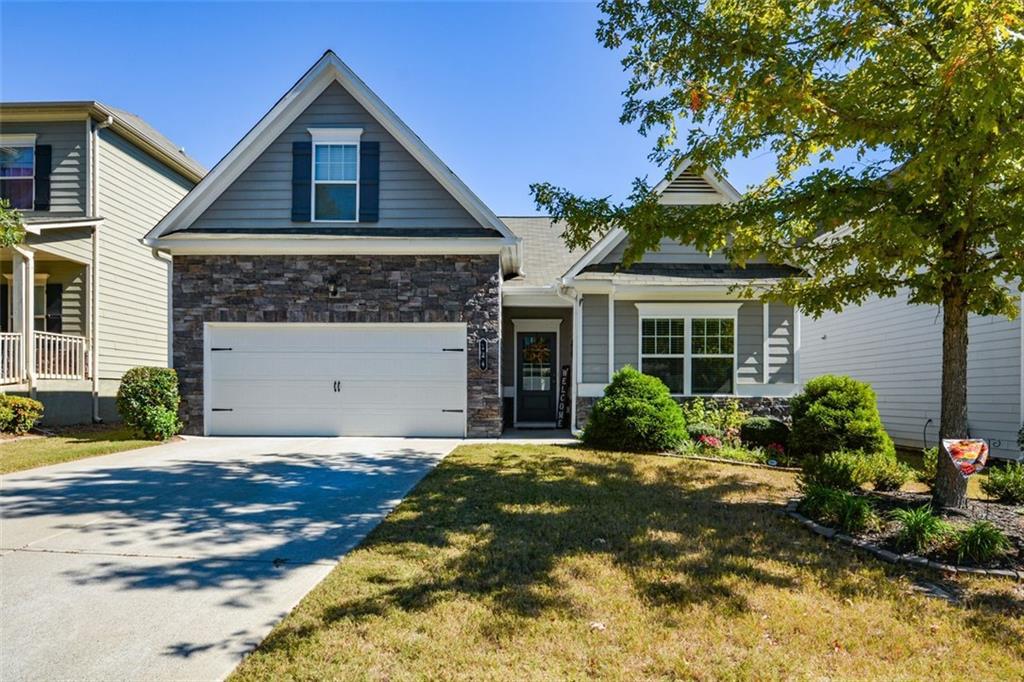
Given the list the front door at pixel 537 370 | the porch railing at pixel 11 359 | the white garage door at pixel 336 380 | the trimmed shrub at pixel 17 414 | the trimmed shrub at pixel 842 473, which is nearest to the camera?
the trimmed shrub at pixel 842 473

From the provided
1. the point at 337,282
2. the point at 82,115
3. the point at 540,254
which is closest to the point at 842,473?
the point at 337,282

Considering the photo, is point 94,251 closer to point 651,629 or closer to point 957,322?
point 651,629

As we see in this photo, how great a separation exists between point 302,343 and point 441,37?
20.2ft

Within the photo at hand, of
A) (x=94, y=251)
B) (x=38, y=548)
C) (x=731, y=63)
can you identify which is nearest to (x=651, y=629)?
(x=38, y=548)

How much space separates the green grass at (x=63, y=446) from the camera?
325 inches

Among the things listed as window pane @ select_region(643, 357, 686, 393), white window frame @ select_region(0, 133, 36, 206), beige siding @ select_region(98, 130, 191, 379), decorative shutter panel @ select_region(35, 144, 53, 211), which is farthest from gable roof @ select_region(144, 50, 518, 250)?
white window frame @ select_region(0, 133, 36, 206)

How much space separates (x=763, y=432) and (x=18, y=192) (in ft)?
56.9

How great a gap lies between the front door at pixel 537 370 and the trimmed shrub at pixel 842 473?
767cm

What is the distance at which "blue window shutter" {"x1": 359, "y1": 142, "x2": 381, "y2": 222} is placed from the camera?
37.1ft

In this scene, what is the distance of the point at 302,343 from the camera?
11273 millimetres

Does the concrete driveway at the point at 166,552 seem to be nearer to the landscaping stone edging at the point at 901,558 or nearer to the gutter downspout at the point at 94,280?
the landscaping stone edging at the point at 901,558

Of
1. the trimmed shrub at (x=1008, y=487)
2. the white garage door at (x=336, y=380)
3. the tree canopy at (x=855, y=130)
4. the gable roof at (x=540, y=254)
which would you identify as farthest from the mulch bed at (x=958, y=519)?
the gable roof at (x=540, y=254)

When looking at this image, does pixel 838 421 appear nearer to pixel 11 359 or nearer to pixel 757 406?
pixel 757 406

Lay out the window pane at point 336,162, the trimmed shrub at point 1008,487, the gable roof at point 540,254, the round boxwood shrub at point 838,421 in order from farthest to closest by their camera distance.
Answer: the gable roof at point 540,254 → the window pane at point 336,162 → the round boxwood shrub at point 838,421 → the trimmed shrub at point 1008,487
